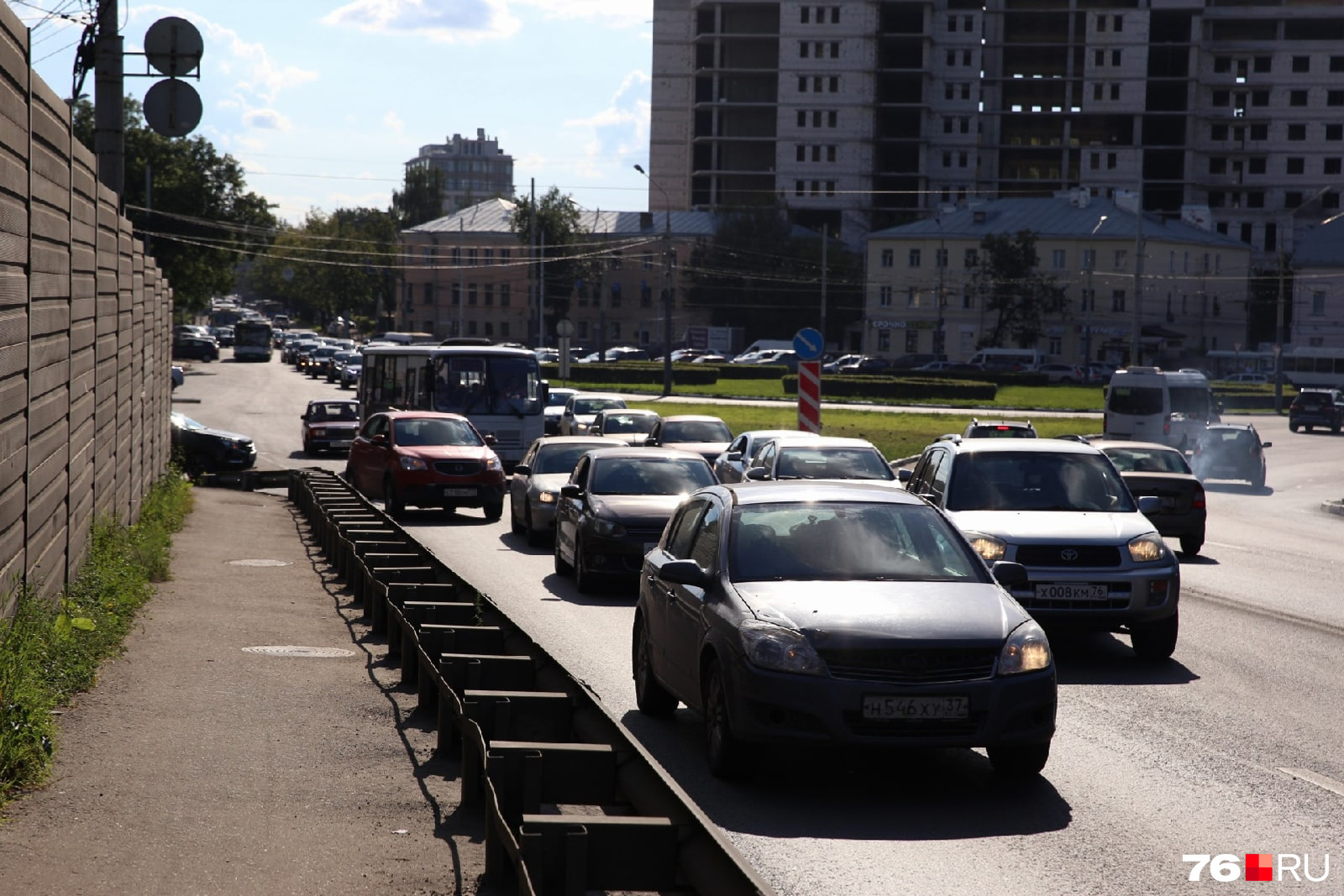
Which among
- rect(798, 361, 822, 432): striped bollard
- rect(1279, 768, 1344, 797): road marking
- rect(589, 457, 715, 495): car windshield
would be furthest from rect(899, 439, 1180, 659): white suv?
rect(798, 361, 822, 432): striped bollard

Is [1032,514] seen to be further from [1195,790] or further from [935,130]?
[935,130]

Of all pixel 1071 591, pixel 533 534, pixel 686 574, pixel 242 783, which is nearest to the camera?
pixel 242 783

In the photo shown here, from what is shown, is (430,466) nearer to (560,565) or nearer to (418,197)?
(560,565)

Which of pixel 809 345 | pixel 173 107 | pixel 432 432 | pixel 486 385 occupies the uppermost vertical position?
pixel 173 107

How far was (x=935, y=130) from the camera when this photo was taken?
139 metres

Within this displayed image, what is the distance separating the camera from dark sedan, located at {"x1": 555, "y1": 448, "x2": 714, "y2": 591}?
1678cm

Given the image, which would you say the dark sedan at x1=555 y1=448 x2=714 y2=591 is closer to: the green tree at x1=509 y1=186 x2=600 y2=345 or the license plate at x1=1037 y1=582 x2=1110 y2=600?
the license plate at x1=1037 y1=582 x2=1110 y2=600

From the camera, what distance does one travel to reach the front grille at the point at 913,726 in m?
7.69

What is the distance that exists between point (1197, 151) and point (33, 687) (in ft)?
453

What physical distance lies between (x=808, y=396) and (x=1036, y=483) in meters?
14.0

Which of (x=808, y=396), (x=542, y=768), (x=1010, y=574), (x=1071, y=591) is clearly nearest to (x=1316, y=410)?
(x=808, y=396)

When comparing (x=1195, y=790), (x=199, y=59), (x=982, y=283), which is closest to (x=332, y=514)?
(x=199, y=59)

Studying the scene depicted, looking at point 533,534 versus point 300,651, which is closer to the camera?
point 300,651

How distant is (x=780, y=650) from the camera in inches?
309
